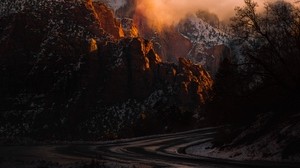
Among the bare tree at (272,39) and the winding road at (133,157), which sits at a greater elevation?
the bare tree at (272,39)

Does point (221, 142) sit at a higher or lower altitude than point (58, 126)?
lower

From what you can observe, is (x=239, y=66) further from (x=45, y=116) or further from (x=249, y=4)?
(x=45, y=116)

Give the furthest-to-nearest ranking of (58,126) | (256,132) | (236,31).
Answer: (58,126), (236,31), (256,132)

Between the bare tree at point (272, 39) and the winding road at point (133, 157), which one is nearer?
the winding road at point (133, 157)

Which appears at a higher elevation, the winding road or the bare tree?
the bare tree

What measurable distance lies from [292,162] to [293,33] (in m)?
13.0

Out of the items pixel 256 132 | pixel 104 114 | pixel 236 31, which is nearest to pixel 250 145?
pixel 256 132

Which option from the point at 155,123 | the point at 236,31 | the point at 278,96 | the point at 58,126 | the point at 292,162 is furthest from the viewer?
the point at 58,126

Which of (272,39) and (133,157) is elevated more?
(272,39)

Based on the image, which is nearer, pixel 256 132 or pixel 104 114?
pixel 256 132

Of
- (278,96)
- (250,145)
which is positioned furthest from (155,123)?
(250,145)

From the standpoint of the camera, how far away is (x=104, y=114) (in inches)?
7697

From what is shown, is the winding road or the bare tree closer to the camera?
the winding road

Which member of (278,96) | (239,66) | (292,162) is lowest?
(292,162)
